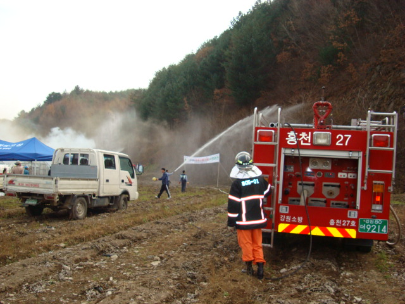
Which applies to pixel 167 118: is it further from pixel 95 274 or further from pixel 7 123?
pixel 7 123

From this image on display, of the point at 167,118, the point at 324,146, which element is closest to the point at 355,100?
the point at 324,146

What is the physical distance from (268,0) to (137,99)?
92.4ft

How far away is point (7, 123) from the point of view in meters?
82.9

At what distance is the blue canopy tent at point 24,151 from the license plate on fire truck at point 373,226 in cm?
1621

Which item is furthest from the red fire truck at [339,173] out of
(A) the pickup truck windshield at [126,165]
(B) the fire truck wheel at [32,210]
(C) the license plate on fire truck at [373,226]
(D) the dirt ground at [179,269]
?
(B) the fire truck wheel at [32,210]

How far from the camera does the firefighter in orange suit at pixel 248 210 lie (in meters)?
5.81

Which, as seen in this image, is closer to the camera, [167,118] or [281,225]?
[281,225]

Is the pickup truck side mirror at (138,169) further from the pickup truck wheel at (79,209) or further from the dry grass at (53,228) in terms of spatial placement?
the pickup truck wheel at (79,209)

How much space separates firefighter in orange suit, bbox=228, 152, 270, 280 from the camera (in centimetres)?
581

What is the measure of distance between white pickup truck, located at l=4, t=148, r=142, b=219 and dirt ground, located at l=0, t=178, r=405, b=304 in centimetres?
156

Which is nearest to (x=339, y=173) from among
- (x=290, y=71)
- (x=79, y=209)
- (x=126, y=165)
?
(x=79, y=209)

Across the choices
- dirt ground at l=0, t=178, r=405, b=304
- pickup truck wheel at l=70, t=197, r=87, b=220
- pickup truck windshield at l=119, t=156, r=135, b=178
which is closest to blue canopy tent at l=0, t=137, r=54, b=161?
pickup truck windshield at l=119, t=156, r=135, b=178

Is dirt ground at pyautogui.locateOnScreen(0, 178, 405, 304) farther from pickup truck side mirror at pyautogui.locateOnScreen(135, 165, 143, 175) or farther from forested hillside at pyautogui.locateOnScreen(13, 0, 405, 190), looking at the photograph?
forested hillside at pyautogui.locateOnScreen(13, 0, 405, 190)

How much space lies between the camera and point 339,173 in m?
7.17
